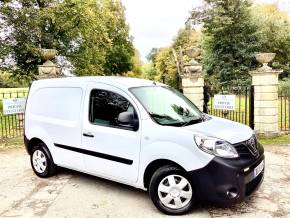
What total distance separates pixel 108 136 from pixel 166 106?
0.99m

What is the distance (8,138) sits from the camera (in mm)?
11039

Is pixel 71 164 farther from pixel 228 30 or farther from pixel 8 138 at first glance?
pixel 228 30

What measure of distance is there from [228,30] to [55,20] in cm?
1327

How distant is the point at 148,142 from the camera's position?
15.8 ft

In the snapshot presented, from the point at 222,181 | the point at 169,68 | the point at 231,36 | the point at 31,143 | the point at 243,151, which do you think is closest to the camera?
the point at 222,181

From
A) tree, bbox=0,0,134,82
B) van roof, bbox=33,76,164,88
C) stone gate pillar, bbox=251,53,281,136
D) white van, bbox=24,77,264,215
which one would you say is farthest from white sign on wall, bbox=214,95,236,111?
tree, bbox=0,0,134,82

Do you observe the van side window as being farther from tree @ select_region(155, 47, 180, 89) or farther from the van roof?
tree @ select_region(155, 47, 180, 89)

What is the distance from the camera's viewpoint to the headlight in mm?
4445

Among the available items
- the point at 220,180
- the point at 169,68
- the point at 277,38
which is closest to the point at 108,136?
the point at 220,180

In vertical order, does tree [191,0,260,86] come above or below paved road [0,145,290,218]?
above

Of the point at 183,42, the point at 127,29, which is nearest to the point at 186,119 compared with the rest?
the point at 127,29

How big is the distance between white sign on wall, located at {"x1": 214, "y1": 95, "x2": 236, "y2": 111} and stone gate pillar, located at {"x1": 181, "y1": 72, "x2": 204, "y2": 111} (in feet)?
1.74

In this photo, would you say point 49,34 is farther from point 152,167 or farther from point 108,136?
point 152,167

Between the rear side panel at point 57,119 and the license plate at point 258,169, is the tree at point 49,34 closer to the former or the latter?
the rear side panel at point 57,119
